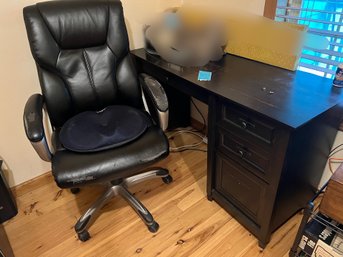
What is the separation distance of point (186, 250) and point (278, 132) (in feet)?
2.39

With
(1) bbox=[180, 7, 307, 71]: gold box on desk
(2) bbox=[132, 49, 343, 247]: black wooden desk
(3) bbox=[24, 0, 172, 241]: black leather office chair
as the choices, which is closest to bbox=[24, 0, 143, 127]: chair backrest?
(3) bbox=[24, 0, 172, 241]: black leather office chair

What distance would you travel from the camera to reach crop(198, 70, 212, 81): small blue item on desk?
50.0 inches

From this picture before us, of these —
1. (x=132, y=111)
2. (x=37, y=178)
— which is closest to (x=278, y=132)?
(x=132, y=111)

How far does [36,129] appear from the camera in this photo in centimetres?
107

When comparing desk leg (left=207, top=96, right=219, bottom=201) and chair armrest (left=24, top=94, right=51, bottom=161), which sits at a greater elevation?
chair armrest (left=24, top=94, right=51, bottom=161)

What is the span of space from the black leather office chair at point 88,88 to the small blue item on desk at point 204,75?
7.9 inches

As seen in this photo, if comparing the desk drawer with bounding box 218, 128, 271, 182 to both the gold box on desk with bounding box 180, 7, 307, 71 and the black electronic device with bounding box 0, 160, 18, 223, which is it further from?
the black electronic device with bounding box 0, 160, 18, 223

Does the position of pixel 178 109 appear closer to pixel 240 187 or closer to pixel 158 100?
pixel 158 100

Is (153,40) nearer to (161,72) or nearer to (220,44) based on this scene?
(161,72)

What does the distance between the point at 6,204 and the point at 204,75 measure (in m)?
1.25

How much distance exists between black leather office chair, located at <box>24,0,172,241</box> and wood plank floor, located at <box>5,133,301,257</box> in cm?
9

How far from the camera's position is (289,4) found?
1461 millimetres

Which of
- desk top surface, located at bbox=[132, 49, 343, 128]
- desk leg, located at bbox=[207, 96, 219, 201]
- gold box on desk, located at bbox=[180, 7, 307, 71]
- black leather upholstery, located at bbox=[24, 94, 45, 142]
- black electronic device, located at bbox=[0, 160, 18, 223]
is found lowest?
black electronic device, located at bbox=[0, 160, 18, 223]

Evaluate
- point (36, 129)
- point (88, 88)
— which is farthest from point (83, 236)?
point (88, 88)
